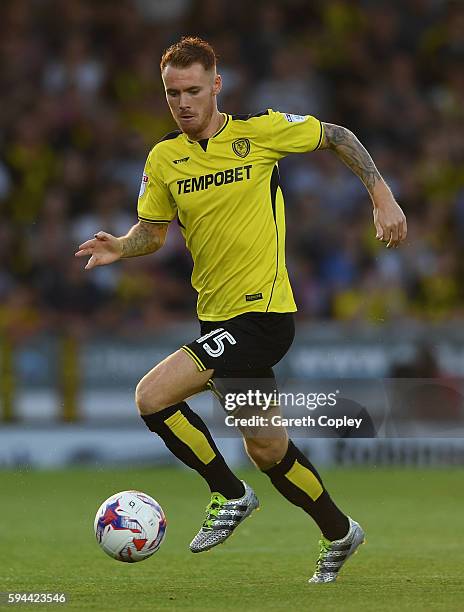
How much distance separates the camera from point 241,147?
7152 mm

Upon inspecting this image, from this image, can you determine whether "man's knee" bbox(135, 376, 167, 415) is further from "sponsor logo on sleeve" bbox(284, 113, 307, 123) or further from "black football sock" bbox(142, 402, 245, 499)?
"sponsor logo on sleeve" bbox(284, 113, 307, 123)

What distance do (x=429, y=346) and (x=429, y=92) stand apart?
4.38 meters

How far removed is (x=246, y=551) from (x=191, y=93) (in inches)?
119

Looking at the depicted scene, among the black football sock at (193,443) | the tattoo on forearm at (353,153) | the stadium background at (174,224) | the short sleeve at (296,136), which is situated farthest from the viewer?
the stadium background at (174,224)

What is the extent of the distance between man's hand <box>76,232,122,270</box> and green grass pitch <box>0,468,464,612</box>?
1.59m

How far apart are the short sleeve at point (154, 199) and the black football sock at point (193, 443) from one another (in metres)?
1.01

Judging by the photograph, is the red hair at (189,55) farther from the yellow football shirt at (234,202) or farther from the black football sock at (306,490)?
the black football sock at (306,490)

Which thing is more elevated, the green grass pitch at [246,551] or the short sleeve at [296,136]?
Result: the short sleeve at [296,136]

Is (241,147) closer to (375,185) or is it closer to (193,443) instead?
(375,185)

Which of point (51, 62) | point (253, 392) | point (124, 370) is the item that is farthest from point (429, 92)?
point (253, 392)

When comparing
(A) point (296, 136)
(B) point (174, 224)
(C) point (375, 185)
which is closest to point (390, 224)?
(C) point (375, 185)

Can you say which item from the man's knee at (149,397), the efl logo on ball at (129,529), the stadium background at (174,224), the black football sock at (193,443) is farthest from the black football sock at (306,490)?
the stadium background at (174,224)

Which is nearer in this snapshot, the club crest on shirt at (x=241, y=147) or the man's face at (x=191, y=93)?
the man's face at (x=191, y=93)

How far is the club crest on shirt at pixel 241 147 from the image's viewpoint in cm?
714
